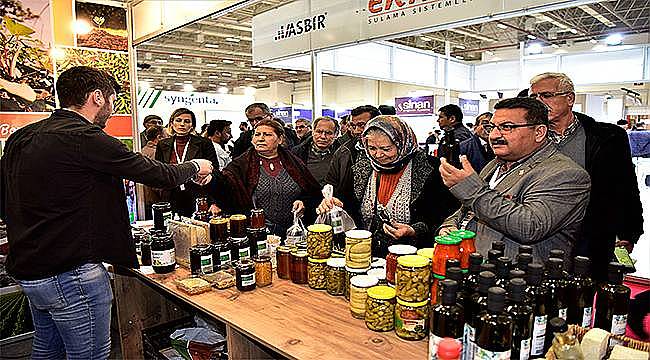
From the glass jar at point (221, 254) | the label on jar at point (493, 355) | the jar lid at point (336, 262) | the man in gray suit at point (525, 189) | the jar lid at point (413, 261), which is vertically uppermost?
the man in gray suit at point (525, 189)

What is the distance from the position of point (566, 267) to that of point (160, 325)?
1914mm

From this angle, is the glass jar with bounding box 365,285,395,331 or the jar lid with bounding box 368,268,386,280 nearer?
the glass jar with bounding box 365,285,395,331

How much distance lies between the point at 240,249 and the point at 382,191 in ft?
2.35

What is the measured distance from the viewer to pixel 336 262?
169 cm

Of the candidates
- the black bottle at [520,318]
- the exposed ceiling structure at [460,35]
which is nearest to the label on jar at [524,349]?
the black bottle at [520,318]

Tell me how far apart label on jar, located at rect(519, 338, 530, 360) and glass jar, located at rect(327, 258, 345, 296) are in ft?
2.37

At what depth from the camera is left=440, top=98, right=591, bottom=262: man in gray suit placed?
153 centimetres

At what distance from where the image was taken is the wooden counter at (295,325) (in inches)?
51.3

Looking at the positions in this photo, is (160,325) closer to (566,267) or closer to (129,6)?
(566,267)

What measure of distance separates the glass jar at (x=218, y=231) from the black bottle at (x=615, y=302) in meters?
1.46

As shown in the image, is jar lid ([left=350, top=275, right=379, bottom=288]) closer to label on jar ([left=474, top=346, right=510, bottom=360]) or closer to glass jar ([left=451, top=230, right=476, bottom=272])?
glass jar ([left=451, top=230, right=476, bottom=272])

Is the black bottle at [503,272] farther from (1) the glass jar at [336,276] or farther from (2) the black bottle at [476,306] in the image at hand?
(1) the glass jar at [336,276]

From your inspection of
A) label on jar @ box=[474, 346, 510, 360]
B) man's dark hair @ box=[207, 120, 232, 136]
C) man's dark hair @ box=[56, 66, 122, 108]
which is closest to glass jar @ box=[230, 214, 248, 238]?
man's dark hair @ box=[56, 66, 122, 108]

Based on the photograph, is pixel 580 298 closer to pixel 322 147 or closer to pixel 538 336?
pixel 538 336
